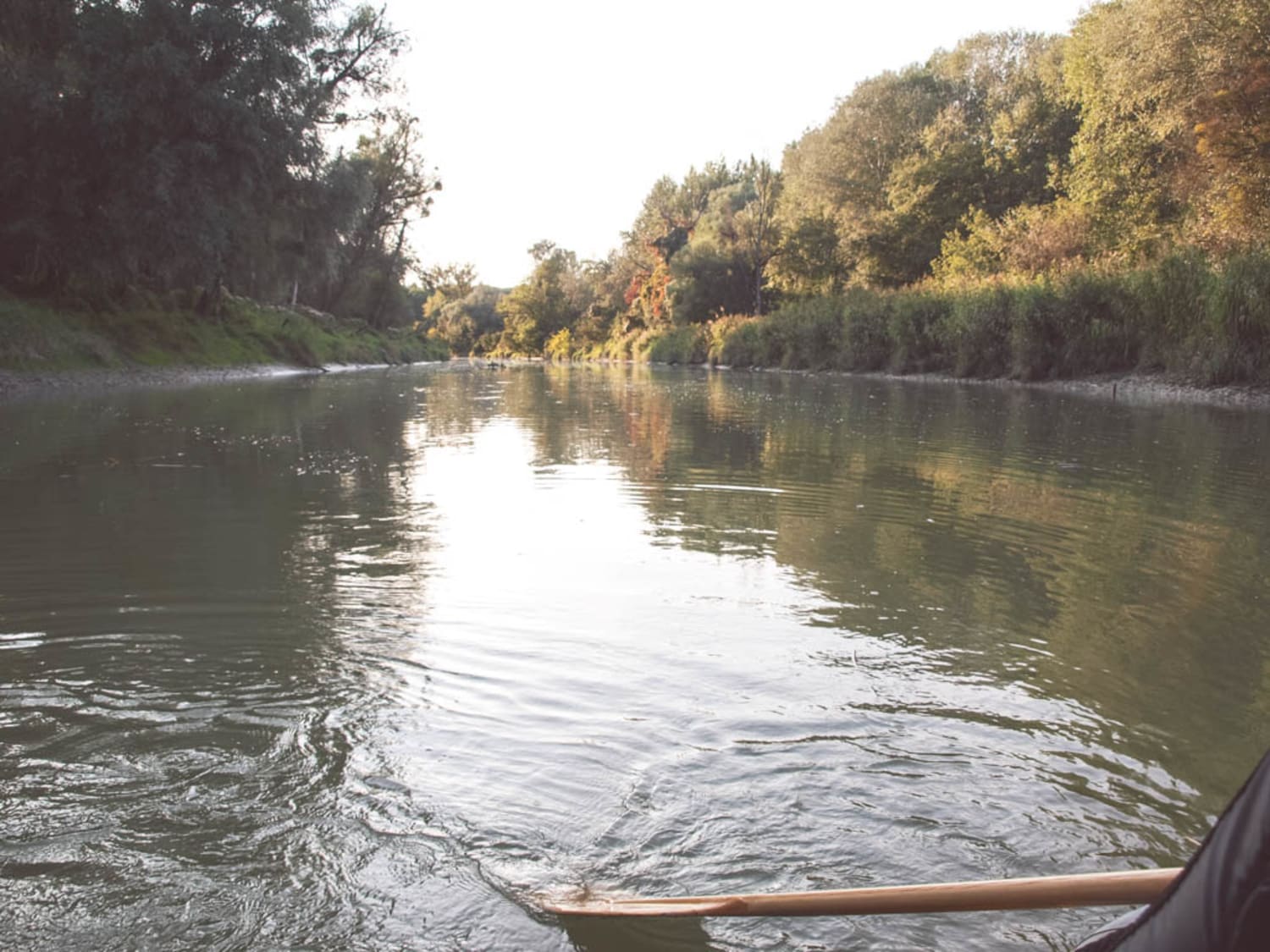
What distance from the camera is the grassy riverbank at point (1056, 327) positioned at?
19.0 metres

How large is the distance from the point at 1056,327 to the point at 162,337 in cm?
2465

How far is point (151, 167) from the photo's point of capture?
21.0 metres

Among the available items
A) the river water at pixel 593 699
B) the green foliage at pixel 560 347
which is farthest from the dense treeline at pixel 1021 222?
the green foliage at pixel 560 347

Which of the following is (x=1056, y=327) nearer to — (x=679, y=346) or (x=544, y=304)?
(x=679, y=346)

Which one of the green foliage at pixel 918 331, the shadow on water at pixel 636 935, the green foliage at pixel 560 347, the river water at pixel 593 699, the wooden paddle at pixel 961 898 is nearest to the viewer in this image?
the wooden paddle at pixel 961 898

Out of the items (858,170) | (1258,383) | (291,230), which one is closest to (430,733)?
(1258,383)

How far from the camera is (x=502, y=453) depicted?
11.0m

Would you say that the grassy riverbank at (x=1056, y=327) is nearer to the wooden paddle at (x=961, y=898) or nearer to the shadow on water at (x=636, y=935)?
the shadow on water at (x=636, y=935)

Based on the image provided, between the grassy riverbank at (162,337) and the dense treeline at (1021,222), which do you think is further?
the dense treeline at (1021,222)

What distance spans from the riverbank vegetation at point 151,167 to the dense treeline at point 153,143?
40 mm

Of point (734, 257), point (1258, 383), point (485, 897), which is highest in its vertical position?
point (734, 257)

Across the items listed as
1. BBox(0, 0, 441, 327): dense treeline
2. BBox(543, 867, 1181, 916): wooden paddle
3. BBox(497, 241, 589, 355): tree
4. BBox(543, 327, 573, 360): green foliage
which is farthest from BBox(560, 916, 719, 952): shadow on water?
→ BBox(497, 241, 589, 355): tree

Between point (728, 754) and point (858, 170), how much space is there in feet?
161

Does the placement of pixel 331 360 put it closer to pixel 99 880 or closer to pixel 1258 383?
pixel 1258 383
